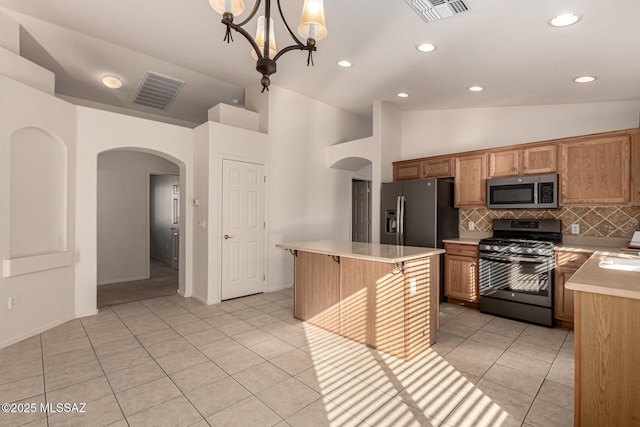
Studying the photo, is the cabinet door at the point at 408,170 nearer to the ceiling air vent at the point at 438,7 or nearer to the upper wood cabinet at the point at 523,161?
the upper wood cabinet at the point at 523,161

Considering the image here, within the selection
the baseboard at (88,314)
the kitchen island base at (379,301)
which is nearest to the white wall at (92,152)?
the baseboard at (88,314)

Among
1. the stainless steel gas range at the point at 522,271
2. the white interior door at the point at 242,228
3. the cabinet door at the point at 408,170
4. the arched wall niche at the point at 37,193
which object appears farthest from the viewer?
the cabinet door at the point at 408,170

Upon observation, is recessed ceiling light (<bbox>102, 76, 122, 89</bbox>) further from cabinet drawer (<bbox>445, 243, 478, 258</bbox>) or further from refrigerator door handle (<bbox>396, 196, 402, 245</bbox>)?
cabinet drawer (<bbox>445, 243, 478, 258</bbox>)

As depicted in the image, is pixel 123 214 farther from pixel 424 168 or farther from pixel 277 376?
→ pixel 424 168

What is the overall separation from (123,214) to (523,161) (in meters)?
6.31

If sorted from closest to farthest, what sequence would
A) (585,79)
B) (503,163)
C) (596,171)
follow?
(585,79)
(596,171)
(503,163)

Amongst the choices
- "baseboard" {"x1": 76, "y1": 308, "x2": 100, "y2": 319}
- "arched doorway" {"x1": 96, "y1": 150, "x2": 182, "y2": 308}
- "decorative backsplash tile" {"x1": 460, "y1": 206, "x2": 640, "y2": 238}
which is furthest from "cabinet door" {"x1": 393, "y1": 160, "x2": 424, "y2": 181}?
"baseboard" {"x1": 76, "y1": 308, "x2": 100, "y2": 319}

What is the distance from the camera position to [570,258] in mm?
3404

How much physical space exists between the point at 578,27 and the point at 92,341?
4978 millimetres

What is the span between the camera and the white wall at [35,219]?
9.84 feet

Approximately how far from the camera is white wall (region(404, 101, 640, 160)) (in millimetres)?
3736

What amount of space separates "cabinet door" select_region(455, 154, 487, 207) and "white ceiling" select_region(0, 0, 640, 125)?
82 centimetres

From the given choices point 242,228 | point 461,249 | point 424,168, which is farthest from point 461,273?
point 242,228

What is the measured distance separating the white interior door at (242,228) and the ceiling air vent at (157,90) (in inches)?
63.4
